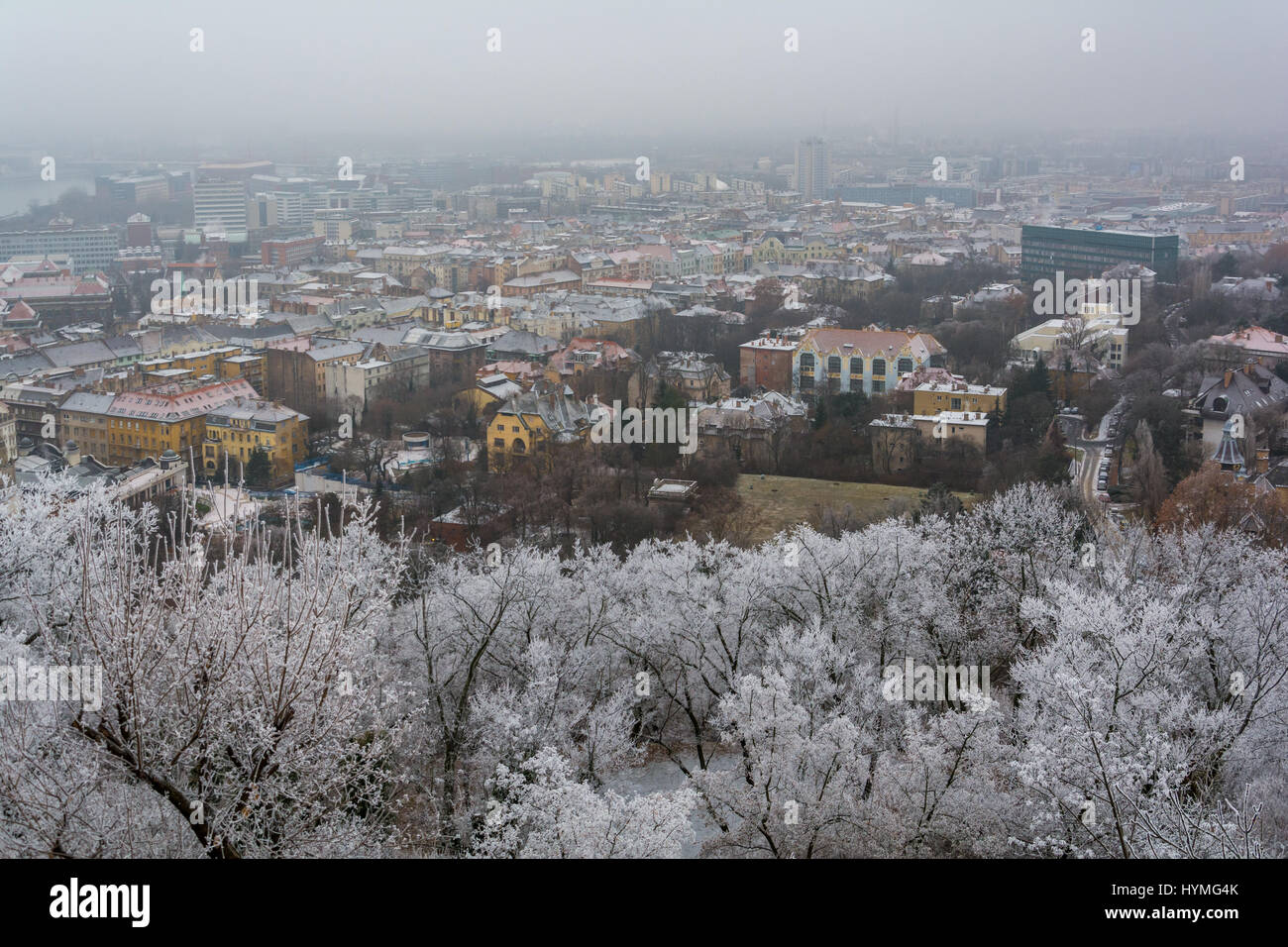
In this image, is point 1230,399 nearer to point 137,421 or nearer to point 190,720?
point 190,720

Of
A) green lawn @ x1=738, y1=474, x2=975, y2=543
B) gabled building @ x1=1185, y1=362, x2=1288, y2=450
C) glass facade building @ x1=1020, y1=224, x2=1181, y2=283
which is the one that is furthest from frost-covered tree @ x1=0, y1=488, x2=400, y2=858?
glass facade building @ x1=1020, y1=224, x2=1181, y2=283

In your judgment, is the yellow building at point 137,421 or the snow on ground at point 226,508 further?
the yellow building at point 137,421

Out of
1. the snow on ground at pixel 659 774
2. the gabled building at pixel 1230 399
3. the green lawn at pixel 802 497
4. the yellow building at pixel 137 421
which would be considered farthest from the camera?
the yellow building at pixel 137 421

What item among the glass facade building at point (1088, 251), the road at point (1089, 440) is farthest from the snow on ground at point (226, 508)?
the glass facade building at point (1088, 251)

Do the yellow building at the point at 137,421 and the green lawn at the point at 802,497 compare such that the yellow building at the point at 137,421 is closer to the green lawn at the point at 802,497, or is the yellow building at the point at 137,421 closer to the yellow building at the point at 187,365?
the yellow building at the point at 187,365

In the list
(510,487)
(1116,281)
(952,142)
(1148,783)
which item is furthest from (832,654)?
(952,142)

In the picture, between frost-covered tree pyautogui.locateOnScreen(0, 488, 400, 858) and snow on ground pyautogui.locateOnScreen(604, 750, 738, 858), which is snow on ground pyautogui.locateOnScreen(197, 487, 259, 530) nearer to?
frost-covered tree pyautogui.locateOnScreen(0, 488, 400, 858)
